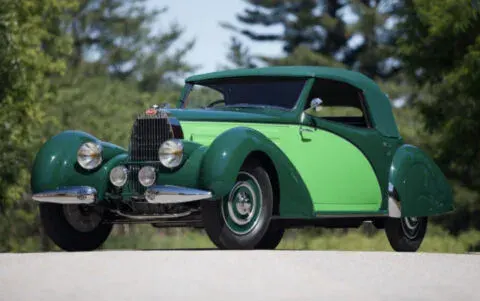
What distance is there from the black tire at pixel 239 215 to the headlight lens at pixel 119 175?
3.41ft

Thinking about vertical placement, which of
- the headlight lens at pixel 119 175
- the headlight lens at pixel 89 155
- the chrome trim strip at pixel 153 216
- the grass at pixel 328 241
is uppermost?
the headlight lens at pixel 89 155

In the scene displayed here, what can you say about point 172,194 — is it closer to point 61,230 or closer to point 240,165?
point 240,165

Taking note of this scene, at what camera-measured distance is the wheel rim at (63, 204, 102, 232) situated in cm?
1289

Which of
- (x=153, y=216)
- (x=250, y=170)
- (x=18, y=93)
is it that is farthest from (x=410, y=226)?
(x=18, y=93)

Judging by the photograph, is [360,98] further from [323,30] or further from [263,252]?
[323,30]

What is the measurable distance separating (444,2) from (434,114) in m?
2.74

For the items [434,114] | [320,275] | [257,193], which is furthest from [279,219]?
[434,114]

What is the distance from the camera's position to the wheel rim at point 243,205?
11.8m

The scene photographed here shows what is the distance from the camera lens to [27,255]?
441 inches

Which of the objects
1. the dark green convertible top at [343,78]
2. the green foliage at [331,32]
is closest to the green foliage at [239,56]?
the green foliage at [331,32]

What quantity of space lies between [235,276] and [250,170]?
112 inches

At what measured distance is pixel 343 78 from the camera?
47.0ft

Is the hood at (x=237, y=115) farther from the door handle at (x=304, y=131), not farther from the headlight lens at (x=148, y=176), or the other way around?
the headlight lens at (x=148, y=176)

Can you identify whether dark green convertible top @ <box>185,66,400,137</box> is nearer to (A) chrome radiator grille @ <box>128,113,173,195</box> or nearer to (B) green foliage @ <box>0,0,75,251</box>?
(A) chrome radiator grille @ <box>128,113,173,195</box>
